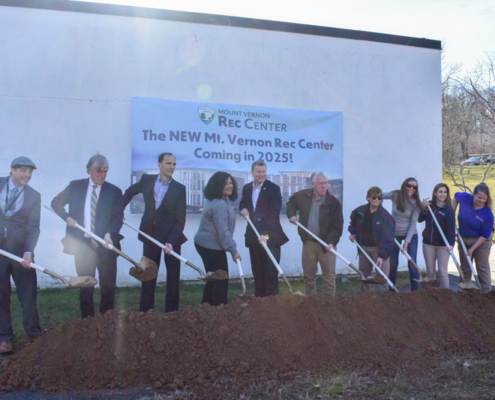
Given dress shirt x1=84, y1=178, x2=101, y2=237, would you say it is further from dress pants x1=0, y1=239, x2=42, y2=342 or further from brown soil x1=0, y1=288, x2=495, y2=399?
brown soil x1=0, y1=288, x2=495, y2=399

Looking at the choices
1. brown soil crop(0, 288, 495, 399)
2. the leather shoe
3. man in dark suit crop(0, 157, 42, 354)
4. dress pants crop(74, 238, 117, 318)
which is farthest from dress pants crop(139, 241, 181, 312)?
the leather shoe

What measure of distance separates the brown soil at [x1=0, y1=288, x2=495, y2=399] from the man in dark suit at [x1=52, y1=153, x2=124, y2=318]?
0.74 meters

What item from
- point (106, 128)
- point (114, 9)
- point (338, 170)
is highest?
point (114, 9)

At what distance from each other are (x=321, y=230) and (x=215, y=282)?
1444 millimetres

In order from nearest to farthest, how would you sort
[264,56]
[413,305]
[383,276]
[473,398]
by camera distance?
[473,398] < [413,305] < [383,276] < [264,56]

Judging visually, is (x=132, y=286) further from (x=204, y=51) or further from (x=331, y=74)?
(x=331, y=74)

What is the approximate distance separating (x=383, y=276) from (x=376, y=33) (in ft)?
16.4

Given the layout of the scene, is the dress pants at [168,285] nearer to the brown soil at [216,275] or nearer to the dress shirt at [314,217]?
the brown soil at [216,275]

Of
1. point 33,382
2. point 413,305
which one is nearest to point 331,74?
point 413,305

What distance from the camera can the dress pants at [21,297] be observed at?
4297 mm

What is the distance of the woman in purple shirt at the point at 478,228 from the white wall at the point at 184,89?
2285 millimetres

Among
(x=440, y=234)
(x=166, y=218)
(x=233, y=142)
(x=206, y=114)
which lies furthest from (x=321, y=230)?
(x=206, y=114)

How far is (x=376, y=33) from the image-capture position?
8438 millimetres

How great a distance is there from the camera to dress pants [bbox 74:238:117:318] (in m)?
4.61
